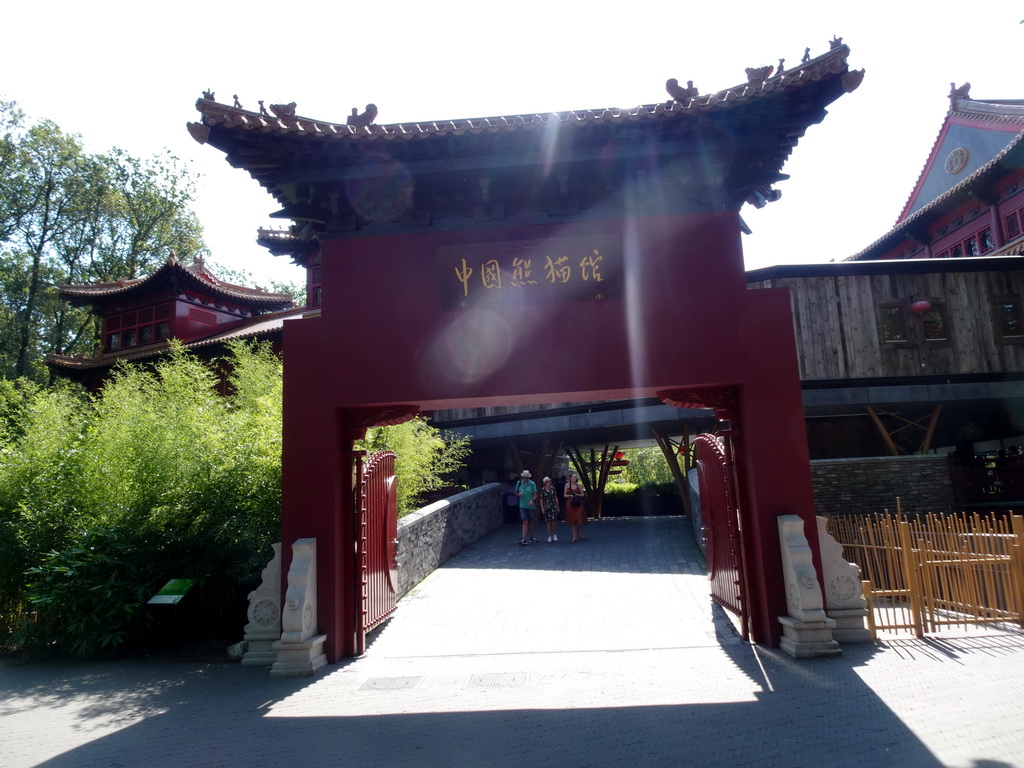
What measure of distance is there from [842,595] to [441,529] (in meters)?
8.00

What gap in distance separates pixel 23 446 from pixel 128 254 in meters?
23.4

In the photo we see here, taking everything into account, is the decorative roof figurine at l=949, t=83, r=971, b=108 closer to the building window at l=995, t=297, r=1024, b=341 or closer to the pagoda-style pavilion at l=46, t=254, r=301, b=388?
the building window at l=995, t=297, r=1024, b=341

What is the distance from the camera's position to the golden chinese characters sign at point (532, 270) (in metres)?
7.37

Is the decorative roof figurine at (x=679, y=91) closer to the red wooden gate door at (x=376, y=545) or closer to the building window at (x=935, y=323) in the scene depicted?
the red wooden gate door at (x=376, y=545)

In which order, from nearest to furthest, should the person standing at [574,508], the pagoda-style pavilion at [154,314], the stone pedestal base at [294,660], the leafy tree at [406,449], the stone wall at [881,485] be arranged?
the stone pedestal base at [294,660] < the leafy tree at [406,449] < the stone wall at [881,485] < the person standing at [574,508] < the pagoda-style pavilion at [154,314]

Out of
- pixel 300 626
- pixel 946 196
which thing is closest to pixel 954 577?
pixel 300 626

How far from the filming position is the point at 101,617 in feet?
26.1

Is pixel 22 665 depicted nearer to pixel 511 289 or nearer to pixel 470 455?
pixel 511 289

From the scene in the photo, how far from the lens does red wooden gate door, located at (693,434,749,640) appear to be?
24.2 feet

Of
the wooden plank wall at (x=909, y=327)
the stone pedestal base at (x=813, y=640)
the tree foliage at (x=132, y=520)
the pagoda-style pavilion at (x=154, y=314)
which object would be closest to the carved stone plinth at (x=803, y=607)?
the stone pedestal base at (x=813, y=640)

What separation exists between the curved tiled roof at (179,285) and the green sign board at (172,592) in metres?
18.9

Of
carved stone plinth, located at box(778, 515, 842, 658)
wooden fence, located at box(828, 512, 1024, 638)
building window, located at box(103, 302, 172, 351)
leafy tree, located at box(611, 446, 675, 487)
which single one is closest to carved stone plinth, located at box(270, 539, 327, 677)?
carved stone plinth, located at box(778, 515, 842, 658)

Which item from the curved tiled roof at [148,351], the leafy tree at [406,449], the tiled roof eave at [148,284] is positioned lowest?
the leafy tree at [406,449]

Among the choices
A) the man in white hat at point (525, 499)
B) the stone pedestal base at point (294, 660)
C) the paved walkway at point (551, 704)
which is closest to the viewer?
the paved walkway at point (551, 704)
